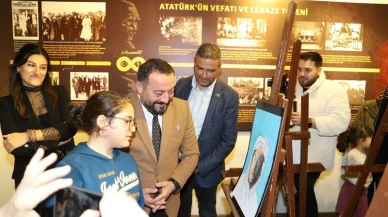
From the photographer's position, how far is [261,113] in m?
1.82

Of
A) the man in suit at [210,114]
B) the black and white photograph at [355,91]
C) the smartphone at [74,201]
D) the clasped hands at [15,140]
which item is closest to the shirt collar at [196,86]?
the man in suit at [210,114]

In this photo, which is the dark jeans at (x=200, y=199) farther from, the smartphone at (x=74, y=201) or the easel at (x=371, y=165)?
the smartphone at (x=74, y=201)

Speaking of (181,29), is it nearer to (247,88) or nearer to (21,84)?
(247,88)

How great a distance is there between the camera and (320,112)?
2686 mm

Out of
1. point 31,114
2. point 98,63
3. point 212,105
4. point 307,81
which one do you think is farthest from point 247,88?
point 31,114

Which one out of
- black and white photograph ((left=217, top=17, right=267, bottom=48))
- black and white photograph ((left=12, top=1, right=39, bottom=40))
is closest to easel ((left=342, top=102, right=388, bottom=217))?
black and white photograph ((left=217, top=17, right=267, bottom=48))

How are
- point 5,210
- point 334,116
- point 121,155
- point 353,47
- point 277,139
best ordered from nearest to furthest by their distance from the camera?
point 5,210 < point 277,139 < point 121,155 < point 334,116 < point 353,47

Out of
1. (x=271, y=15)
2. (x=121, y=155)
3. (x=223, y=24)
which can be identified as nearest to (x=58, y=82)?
(x=223, y=24)

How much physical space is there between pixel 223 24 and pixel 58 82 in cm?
162

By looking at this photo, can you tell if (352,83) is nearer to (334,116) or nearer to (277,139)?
(334,116)

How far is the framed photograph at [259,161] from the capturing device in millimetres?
1521

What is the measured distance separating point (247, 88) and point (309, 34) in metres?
0.80

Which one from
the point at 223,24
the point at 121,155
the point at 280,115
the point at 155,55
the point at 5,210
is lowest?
the point at 121,155

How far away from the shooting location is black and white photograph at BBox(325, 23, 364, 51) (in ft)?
11.2
